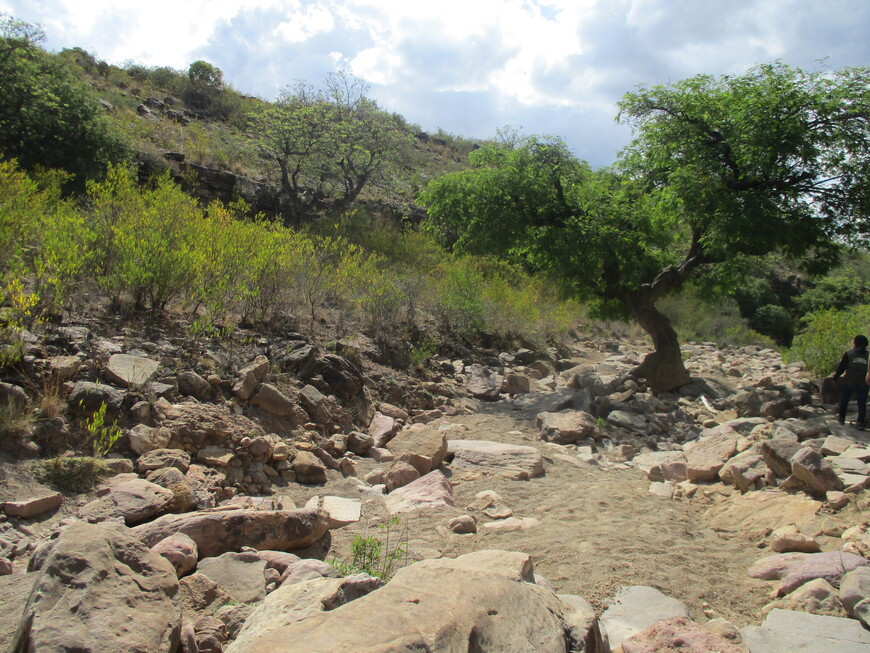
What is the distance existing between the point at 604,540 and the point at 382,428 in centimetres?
307

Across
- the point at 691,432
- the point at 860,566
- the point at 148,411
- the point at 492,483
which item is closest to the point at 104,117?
the point at 148,411

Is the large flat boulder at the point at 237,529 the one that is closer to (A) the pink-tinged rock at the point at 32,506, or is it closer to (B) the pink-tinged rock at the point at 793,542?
(A) the pink-tinged rock at the point at 32,506

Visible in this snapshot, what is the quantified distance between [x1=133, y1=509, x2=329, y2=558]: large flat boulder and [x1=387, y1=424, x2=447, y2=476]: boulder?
1932 millimetres

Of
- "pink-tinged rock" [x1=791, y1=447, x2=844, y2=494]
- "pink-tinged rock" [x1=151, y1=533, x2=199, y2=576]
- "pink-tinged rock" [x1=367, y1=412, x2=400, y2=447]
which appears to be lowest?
"pink-tinged rock" [x1=367, y1=412, x2=400, y2=447]

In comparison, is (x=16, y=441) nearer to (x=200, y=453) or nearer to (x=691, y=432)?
(x=200, y=453)

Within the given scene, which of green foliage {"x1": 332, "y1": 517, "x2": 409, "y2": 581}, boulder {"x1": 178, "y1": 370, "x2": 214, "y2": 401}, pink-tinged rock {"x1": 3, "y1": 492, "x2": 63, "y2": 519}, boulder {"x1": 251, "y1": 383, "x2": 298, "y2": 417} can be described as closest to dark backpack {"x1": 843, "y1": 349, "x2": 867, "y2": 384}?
green foliage {"x1": 332, "y1": 517, "x2": 409, "y2": 581}

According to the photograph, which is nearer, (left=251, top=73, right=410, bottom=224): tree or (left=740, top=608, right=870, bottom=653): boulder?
(left=740, top=608, right=870, bottom=653): boulder

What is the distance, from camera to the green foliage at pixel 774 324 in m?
22.3

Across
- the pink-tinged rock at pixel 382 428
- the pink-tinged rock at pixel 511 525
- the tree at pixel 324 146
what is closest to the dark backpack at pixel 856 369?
the pink-tinged rock at pixel 511 525

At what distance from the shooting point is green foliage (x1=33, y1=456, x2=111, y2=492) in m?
3.40

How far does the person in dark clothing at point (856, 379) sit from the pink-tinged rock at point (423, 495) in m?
5.20

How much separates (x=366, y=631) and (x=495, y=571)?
0.94 meters

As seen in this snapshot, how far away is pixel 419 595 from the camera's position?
6.43ft

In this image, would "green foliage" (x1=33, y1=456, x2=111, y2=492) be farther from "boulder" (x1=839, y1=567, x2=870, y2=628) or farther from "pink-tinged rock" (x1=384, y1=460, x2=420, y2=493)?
"boulder" (x1=839, y1=567, x2=870, y2=628)
